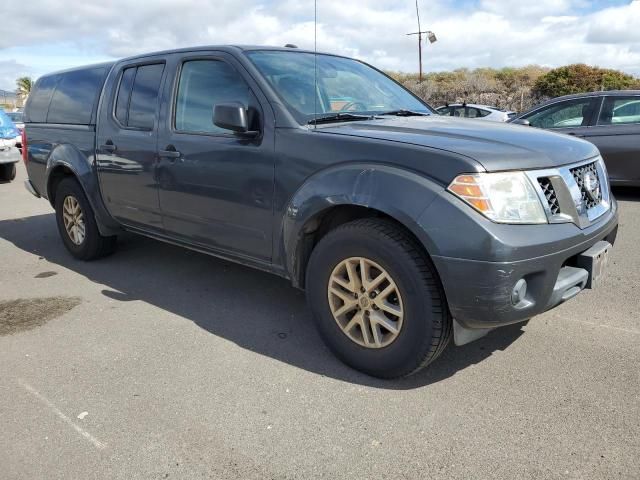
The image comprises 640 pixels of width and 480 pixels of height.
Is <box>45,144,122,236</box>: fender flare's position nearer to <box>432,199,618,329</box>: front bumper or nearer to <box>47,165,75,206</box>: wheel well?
<box>47,165,75,206</box>: wheel well

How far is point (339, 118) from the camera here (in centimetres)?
346

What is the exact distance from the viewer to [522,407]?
2715mm

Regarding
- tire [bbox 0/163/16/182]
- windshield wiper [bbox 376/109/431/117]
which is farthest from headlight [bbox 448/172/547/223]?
tire [bbox 0/163/16/182]

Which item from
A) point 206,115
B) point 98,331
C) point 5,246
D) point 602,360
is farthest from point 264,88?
point 5,246

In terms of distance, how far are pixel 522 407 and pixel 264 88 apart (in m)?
2.32

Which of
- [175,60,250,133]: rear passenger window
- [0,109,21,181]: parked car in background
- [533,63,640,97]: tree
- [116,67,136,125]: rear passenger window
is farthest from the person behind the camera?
[533,63,640,97]: tree

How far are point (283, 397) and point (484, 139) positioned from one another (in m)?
1.71

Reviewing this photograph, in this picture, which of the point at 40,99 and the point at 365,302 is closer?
the point at 365,302

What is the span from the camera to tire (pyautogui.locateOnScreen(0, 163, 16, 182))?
11.7 meters

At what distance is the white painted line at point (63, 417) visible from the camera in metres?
2.56

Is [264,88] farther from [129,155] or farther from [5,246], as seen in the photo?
[5,246]

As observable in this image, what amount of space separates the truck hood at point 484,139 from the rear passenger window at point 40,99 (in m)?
3.78

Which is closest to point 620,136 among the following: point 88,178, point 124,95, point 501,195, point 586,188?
point 586,188

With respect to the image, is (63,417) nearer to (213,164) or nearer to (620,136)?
(213,164)
